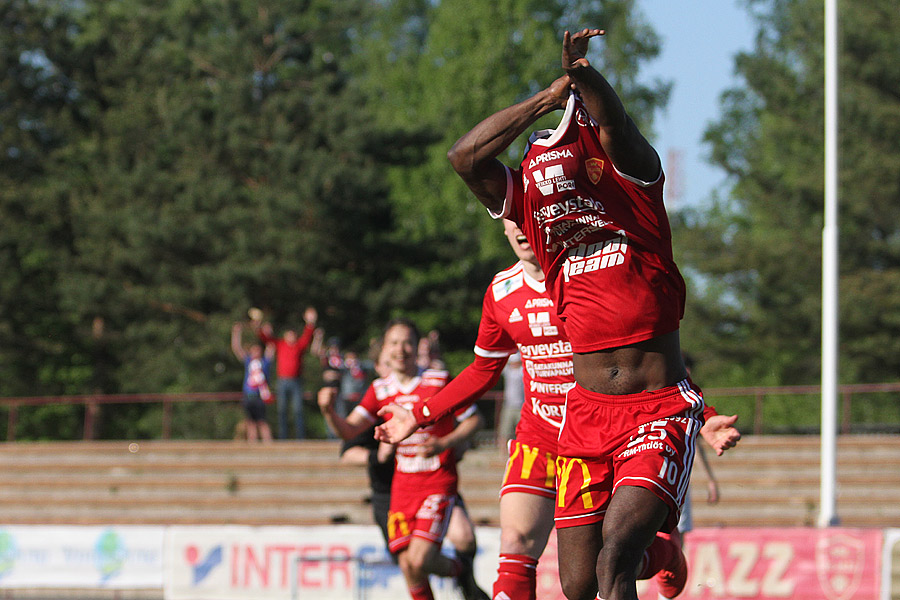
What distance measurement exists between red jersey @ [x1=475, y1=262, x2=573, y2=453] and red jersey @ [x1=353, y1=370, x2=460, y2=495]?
6.78ft

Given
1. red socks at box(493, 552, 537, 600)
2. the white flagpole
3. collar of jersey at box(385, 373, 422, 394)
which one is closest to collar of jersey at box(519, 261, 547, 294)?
red socks at box(493, 552, 537, 600)

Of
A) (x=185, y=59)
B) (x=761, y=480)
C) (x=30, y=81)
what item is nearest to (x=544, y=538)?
(x=761, y=480)

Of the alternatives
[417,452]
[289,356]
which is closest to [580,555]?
[417,452]

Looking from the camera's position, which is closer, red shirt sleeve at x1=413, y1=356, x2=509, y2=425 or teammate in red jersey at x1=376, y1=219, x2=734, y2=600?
red shirt sleeve at x1=413, y1=356, x2=509, y2=425

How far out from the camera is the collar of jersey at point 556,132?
486cm

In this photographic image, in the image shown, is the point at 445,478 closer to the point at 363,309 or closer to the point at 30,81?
the point at 363,309

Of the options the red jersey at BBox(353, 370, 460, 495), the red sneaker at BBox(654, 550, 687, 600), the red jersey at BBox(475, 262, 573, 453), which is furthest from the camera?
the red jersey at BBox(353, 370, 460, 495)

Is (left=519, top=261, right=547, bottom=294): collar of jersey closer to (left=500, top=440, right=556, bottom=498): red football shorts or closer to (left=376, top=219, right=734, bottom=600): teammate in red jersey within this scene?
(left=376, top=219, right=734, bottom=600): teammate in red jersey

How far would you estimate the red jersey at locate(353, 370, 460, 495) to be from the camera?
8594 millimetres

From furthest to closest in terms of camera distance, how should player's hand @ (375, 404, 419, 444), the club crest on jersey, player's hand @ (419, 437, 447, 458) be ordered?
player's hand @ (419, 437, 447, 458)
player's hand @ (375, 404, 419, 444)
the club crest on jersey

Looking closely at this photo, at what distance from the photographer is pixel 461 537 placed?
8.61 metres

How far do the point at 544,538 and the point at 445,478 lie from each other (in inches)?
88.6

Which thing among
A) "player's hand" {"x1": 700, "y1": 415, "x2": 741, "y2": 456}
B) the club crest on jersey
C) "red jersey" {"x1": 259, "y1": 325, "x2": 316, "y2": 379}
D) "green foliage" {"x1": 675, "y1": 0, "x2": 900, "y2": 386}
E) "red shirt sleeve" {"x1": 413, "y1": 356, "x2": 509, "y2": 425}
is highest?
"green foliage" {"x1": 675, "y1": 0, "x2": 900, "y2": 386}

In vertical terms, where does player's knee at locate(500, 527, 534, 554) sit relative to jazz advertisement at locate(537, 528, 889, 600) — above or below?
above
